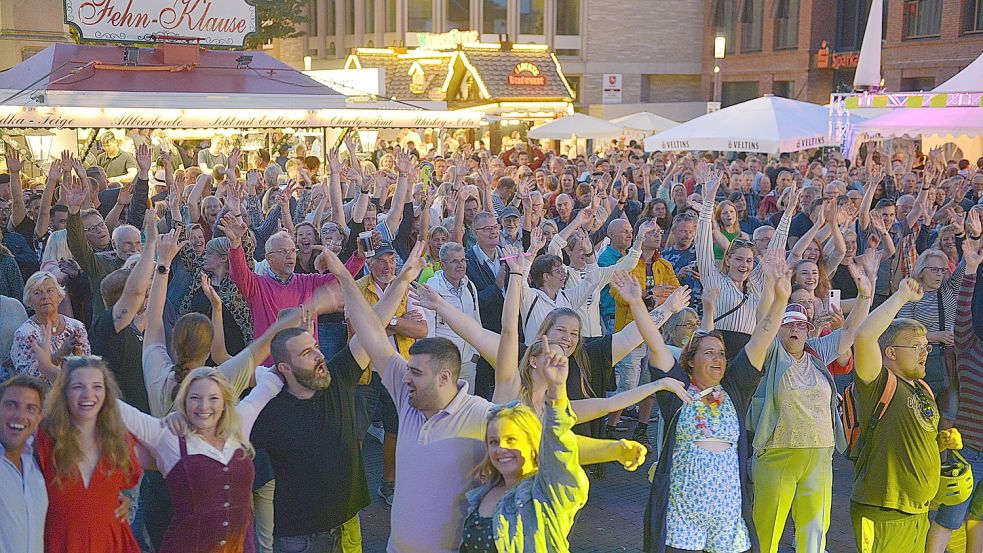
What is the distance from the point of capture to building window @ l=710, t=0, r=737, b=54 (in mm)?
39906

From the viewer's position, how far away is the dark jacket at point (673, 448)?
458cm

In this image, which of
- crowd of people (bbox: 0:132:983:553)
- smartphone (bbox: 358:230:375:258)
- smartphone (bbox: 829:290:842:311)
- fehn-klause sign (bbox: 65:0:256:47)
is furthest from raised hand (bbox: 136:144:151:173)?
fehn-klause sign (bbox: 65:0:256:47)

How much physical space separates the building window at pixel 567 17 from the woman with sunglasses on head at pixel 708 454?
39.1 meters

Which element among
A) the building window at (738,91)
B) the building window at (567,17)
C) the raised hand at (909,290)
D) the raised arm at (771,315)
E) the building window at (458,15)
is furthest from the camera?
the building window at (567,17)

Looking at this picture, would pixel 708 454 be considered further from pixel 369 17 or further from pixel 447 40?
pixel 369 17

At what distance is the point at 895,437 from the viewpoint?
16.6 feet

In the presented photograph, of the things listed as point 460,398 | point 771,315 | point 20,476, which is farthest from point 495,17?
point 20,476

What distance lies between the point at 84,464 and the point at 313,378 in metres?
0.99

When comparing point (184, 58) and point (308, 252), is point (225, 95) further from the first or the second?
point (308, 252)

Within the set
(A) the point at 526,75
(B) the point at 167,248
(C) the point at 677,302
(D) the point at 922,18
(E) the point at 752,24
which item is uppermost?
(E) the point at 752,24

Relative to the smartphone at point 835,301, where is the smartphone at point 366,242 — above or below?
above

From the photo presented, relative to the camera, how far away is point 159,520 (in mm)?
4453

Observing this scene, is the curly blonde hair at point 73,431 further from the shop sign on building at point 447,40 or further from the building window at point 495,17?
the building window at point 495,17

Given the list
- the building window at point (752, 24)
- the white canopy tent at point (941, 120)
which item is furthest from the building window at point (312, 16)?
the white canopy tent at point (941, 120)
